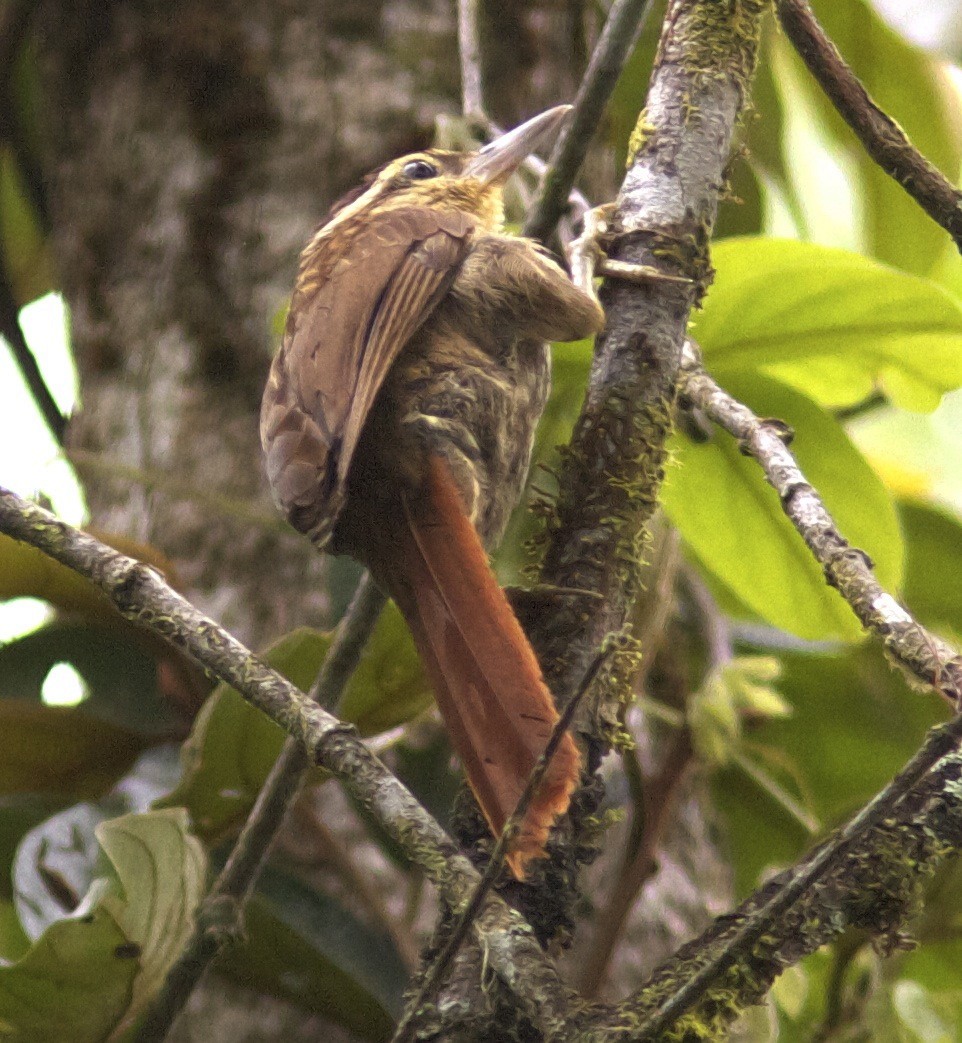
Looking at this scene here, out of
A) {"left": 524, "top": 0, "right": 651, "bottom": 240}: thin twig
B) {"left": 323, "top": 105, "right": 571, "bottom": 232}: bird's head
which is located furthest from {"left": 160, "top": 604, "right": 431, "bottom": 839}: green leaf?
{"left": 323, "top": 105, "right": 571, "bottom": 232}: bird's head

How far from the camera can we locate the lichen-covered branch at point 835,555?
3.36 feet

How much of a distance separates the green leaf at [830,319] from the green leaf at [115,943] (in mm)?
987

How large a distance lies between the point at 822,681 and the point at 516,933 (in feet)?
5.81

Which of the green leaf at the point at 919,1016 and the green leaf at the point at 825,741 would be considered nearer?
the green leaf at the point at 919,1016

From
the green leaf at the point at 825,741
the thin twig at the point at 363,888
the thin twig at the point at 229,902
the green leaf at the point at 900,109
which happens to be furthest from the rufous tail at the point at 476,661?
the green leaf at the point at 900,109

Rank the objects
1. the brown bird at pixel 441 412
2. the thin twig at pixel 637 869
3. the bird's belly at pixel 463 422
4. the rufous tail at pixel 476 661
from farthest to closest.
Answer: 1. the thin twig at pixel 637 869
2. the bird's belly at pixel 463 422
3. the brown bird at pixel 441 412
4. the rufous tail at pixel 476 661

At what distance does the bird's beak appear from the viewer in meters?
2.11

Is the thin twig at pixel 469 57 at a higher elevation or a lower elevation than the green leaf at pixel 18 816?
higher

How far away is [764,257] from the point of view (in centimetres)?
180

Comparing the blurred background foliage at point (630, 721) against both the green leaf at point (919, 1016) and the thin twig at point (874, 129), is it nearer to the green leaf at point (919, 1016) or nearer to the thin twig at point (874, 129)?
the green leaf at point (919, 1016)

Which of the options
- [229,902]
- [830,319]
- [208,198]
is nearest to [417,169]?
[208,198]

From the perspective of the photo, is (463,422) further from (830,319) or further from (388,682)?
(830,319)

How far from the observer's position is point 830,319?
1.89 metres

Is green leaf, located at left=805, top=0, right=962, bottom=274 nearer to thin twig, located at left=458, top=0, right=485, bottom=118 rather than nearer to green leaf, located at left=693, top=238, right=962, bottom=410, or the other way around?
green leaf, located at left=693, top=238, right=962, bottom=410
